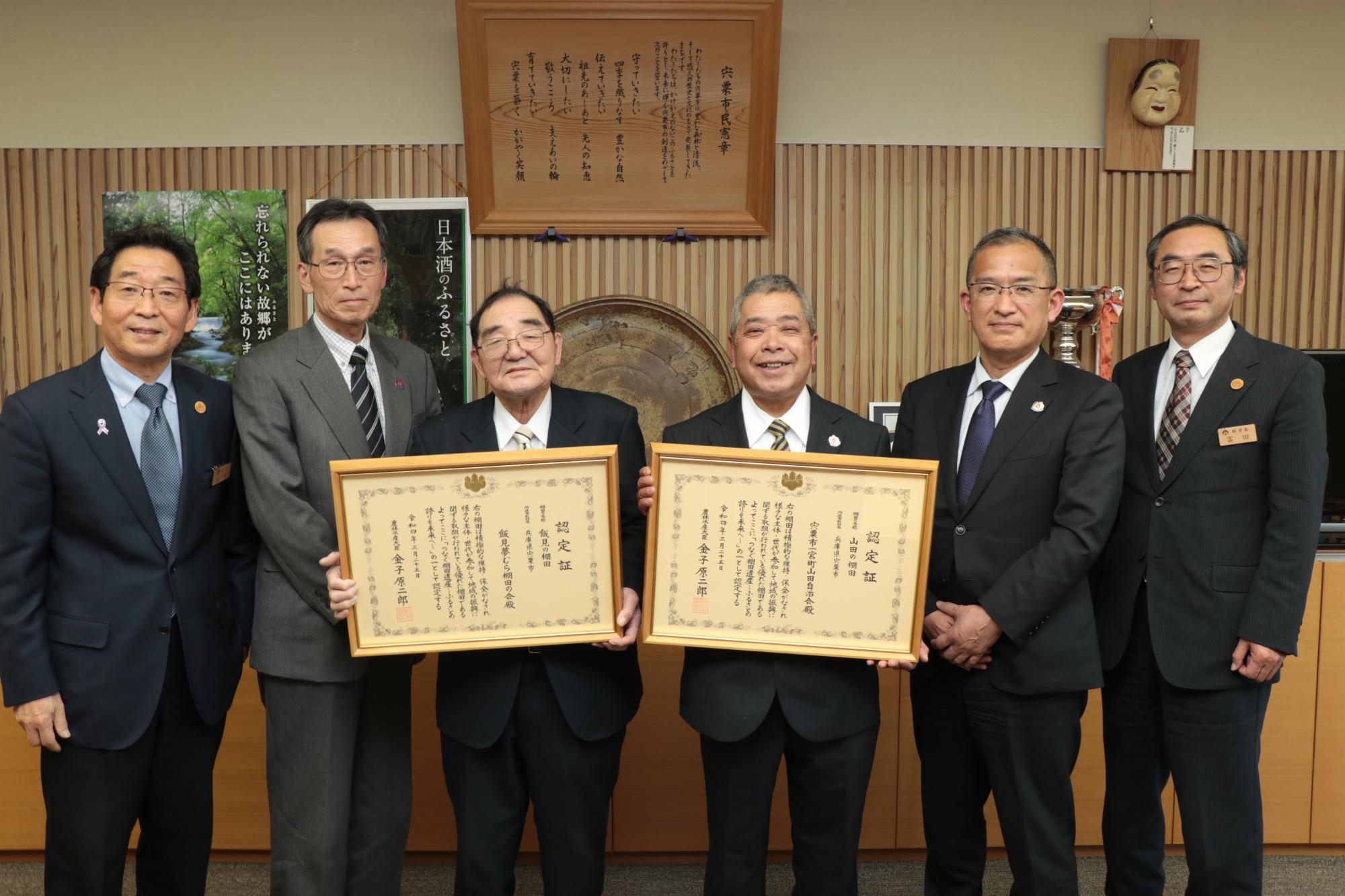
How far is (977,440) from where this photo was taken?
7.00 ft

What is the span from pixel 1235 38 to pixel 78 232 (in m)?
4.26

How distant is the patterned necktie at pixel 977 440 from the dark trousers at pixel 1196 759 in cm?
53

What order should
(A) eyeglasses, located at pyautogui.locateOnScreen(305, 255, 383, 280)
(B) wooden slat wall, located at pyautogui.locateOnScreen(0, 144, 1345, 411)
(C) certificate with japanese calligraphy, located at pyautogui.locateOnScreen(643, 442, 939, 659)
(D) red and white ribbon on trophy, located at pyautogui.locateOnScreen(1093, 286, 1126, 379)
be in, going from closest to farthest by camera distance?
(C) certificate with japanese calligraphy, located at pyautogui.locateOnScreen(643, 442, 939, 659) < (A) eyeglasses, located at pyautogui.locateOnScreen(305, 255, 383, 280) < (D) red and white ribbon on trophy, located at pyautogui.locateOnScreen(1093, 286, 1126, 379) < (B) wooden slat wall, located at pyautogui.locateOnScreen(0, 144, 1345, 411)

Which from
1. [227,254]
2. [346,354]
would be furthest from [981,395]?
[227,254]

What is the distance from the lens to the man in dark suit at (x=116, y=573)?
1.94m

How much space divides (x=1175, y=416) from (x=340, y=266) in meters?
1.96

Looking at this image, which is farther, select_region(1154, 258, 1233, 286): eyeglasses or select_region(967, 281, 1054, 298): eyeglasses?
select_region(1154, 258, 1233, 286): eyeglasses

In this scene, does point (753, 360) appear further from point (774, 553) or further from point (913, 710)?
point (913, 710)

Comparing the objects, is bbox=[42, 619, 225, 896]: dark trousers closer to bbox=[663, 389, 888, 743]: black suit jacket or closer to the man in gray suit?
the man in gray suit

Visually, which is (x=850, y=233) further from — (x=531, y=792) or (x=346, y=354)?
(x=531, y=792)

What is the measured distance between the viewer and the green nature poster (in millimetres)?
3393

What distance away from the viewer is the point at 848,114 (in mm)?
3424

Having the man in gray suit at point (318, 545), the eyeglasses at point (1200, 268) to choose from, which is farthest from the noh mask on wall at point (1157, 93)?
the man in gray suit at point (318, 545)

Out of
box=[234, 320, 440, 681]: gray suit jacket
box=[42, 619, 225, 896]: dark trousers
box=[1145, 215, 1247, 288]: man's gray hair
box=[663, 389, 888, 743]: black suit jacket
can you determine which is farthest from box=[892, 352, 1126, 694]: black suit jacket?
box=[42, 619, 225, 896]: dark trousers
